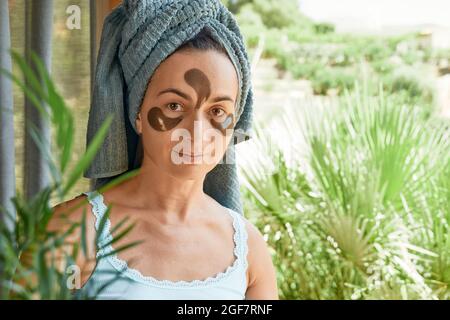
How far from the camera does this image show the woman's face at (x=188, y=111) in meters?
1.20

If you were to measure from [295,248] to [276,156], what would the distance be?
42 centimetres

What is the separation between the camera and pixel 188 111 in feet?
3.96

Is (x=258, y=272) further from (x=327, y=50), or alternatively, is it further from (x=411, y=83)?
(x=327, y=50)

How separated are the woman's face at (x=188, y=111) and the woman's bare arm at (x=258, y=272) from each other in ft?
0.56

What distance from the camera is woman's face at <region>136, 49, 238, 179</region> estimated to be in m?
1.20

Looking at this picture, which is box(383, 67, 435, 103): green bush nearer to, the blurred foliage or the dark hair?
the blurred foliage

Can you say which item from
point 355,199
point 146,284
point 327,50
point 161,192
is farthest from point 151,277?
point 327,50

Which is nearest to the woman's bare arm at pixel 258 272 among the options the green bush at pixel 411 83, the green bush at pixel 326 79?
the green bush at pixel 411 83

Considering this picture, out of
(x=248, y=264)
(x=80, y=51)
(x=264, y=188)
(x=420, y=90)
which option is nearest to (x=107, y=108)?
(x=248, y=264)

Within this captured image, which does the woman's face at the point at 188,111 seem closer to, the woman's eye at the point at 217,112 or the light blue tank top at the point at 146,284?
the woman's eye at the point at 217,112

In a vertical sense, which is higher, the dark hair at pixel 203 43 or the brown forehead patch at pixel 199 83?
the dark hair at pixel 203 43

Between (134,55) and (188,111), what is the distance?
0.43 feet
